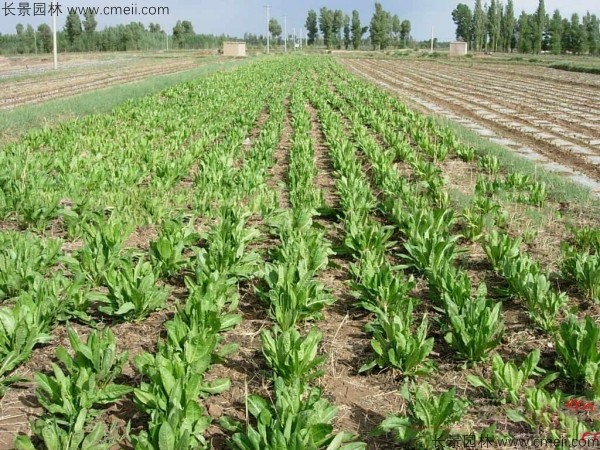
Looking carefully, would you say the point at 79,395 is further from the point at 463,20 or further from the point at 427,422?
the point at 463,20

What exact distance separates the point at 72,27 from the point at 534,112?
78305mm

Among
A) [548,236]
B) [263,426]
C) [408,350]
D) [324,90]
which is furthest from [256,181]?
[324,90]

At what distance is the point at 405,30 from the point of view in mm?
120875

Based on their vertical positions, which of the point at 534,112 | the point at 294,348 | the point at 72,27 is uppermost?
the point at 72,27

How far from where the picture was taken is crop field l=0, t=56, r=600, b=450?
261 centimetres

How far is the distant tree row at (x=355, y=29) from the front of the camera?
103 m

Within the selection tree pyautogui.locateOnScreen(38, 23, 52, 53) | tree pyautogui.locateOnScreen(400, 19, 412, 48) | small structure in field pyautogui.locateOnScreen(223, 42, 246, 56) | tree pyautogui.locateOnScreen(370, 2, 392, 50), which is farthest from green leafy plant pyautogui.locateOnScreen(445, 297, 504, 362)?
tree pyautogui.locateOnScreen(400, 19, 412, 48)

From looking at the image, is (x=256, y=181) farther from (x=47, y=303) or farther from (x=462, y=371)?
(x=462, y=371)


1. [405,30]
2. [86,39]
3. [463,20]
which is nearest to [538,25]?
[463,20]

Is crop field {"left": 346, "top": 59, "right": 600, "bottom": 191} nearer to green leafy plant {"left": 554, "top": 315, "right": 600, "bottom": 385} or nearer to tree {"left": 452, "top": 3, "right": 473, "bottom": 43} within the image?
green leafy plant {"left": 554, "top": 315, "right": 600, "bottom": 385}

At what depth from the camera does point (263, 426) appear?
2.35m

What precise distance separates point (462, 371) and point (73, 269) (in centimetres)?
287

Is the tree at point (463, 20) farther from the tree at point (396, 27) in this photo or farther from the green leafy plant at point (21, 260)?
the green leafy plant at point (21, 260)

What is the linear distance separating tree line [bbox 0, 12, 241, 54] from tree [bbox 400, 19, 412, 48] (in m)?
46.3
